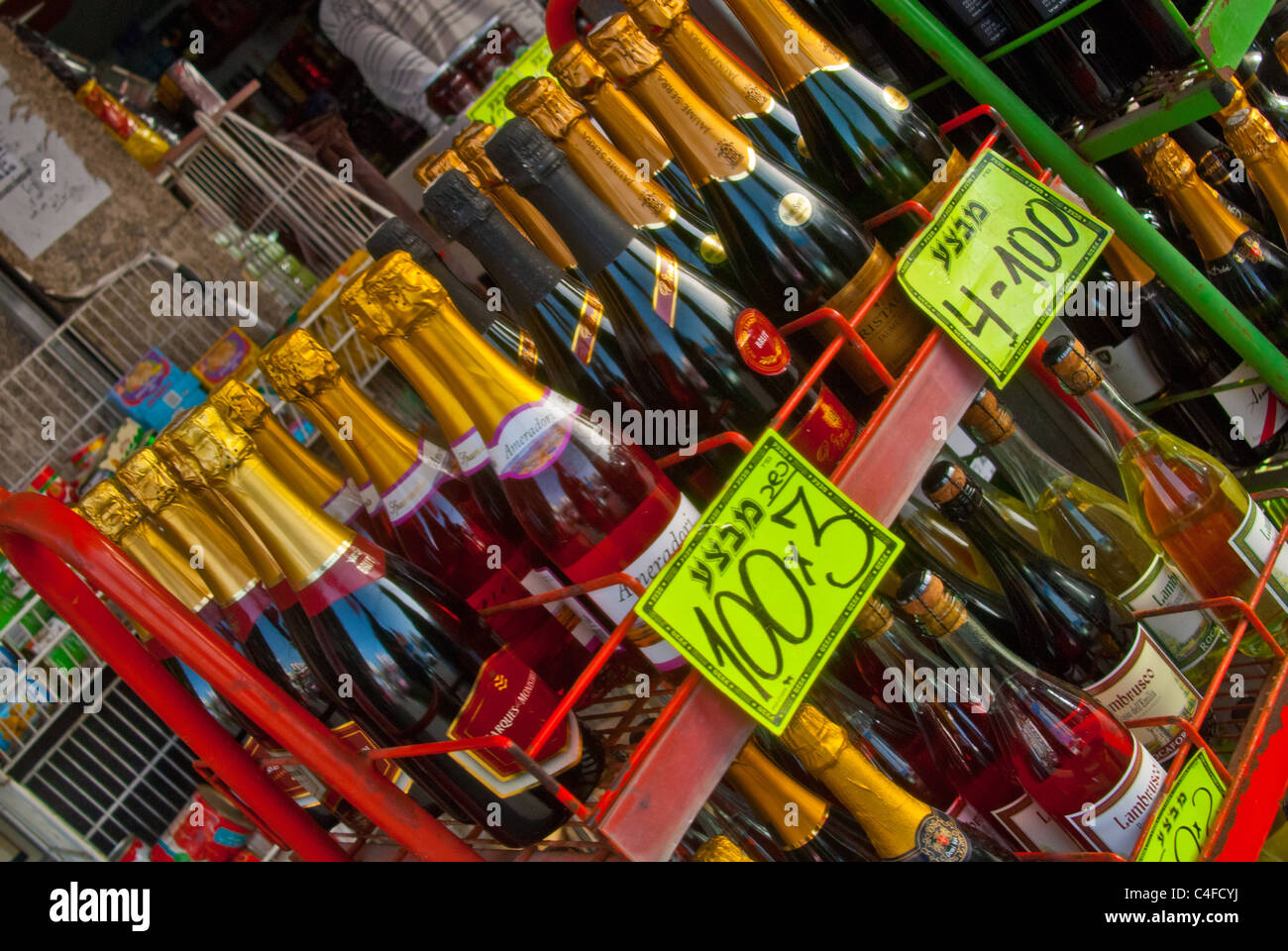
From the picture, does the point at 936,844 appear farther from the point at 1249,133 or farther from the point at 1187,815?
the point at 1249,133

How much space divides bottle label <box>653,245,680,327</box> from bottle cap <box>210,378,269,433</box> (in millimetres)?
383

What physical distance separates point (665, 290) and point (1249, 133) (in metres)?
0.93

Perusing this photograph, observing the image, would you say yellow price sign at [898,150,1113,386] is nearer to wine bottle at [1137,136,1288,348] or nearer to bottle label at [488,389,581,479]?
bottle label at [488,389,581,479]

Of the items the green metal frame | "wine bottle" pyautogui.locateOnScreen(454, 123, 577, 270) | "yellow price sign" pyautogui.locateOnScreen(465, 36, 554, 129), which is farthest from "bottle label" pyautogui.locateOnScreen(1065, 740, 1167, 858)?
"yellow price sign" pyautogui.locateOnScreen(465, 36, 554, 129)

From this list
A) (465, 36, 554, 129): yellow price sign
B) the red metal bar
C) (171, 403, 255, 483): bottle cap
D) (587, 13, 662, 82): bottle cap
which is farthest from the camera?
(465, 36, 554, 129): yellow price sign

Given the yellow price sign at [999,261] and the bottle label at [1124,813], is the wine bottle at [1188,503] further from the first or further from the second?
the bottle label at [1124,813]

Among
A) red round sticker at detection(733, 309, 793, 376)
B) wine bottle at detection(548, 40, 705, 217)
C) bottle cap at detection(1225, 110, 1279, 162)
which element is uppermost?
wine bottle at detection(548, 40, 705, 217)

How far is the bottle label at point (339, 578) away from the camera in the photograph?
900 millimetres

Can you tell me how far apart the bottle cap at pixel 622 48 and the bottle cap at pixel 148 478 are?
52 centimetres

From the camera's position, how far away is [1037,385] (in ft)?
4.65

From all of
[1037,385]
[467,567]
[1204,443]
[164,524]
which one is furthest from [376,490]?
[1204,443]

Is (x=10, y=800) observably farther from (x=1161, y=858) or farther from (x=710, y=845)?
(x=1161, y=858)

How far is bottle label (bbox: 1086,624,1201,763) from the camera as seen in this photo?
939 millimetres

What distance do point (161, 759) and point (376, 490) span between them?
2.77 feet
